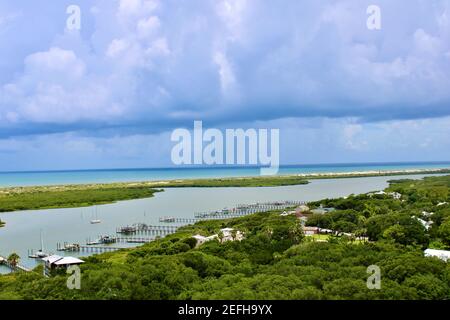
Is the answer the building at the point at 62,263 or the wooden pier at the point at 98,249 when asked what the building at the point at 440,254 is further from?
the wooden pier at the point at 98,249

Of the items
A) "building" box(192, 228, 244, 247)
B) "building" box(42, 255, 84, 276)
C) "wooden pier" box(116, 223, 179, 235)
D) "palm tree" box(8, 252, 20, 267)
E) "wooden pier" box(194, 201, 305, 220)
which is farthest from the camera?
"wooden pier" box(194, 201, 305, 220)

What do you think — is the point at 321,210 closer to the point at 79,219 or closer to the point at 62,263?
the point at 79,219

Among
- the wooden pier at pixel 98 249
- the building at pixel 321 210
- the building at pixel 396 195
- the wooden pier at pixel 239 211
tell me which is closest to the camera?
the wooden pier at pixel 98 249

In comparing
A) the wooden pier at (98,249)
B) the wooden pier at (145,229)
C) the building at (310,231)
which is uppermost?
the building at (310,231)

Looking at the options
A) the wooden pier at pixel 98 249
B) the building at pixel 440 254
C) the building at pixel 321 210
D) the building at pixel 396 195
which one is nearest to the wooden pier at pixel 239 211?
the building at pixel 321 210

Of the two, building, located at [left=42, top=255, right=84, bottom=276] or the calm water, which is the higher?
building, located at [left=42, top=255, right=84, bottom=276]

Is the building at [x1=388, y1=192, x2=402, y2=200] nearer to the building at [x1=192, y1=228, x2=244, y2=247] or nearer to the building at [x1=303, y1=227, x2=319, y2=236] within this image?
the building at [x1=303, y1=227, x2=319, y2=236]

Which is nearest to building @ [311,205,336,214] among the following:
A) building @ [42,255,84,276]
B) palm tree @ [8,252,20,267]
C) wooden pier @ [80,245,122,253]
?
wooden pier @ [80,245,122,253]

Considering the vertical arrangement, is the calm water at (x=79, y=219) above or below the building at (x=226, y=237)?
below

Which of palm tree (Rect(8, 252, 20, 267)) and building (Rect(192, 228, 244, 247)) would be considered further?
building (Rect(192, 228, 244, 247))

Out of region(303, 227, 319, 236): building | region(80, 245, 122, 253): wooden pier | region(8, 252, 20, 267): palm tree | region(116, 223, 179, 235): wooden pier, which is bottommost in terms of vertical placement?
region(80, 245, 122, 253): wooden pier
